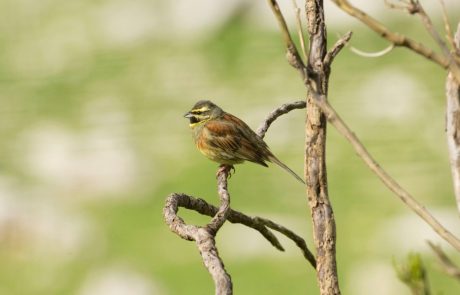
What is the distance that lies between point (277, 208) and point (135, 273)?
1458 millimetres

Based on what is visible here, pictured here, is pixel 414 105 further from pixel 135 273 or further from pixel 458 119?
pixel 458 119

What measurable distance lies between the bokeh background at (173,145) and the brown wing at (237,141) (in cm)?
189

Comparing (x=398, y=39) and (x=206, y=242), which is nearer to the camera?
(x=398, y=39)

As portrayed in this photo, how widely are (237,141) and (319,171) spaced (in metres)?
4.27

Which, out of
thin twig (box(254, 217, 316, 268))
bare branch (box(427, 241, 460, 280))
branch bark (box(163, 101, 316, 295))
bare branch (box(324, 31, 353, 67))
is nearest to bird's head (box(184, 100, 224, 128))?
branch bark (box(163, 101, 316, 295))

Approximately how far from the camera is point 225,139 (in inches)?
297

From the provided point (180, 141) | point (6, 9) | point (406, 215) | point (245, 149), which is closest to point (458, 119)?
point (245, 149)

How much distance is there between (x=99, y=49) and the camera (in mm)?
Answer: 11609

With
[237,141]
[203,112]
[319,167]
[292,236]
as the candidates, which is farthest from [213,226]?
[203,112]

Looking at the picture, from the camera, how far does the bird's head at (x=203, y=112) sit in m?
7.68

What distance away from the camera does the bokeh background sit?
947 centimetres

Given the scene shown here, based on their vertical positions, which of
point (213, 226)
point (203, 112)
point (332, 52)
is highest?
point (203, 112)

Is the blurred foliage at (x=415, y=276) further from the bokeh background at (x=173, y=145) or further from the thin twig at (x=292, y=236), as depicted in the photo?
the bokeh background at (x=173, y=145)

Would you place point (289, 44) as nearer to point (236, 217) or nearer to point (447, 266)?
point (447, 266)
